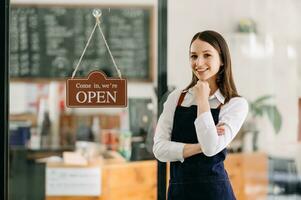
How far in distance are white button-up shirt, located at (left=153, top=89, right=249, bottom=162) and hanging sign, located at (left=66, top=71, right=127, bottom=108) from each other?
0.24 metres

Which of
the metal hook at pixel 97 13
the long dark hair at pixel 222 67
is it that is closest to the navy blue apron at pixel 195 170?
the long dark hair at pixel 222 67

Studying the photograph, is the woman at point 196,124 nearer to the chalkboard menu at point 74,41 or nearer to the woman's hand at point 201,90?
the woman's hand at point 201,90

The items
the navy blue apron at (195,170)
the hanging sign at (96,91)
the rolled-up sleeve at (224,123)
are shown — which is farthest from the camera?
the hanging sign at (96,91)

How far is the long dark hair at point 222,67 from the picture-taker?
3.34 meters

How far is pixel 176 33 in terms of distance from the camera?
3.44 m

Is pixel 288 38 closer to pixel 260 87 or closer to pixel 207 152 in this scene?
pixel 260 87

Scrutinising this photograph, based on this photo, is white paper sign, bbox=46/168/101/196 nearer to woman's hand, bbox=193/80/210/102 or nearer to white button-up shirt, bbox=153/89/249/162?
white button-up shirt, bbox=153/89/249/162

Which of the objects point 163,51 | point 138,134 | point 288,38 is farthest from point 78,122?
point 288,38

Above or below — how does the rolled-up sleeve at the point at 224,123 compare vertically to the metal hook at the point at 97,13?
below

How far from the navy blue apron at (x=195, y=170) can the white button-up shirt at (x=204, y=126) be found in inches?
1.2

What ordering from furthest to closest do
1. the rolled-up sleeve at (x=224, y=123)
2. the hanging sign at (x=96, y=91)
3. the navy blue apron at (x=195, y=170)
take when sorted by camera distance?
the hanging sign at (x=96, y=91), the navy blue apron at (x=195, y=170), the rolled-up sleeve at (x=224, y=123)

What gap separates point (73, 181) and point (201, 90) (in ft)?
2.66

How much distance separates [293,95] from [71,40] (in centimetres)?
117

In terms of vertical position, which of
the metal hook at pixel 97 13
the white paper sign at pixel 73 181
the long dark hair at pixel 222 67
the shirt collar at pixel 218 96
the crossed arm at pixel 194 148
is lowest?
the white paper sign at pixel 73 181
